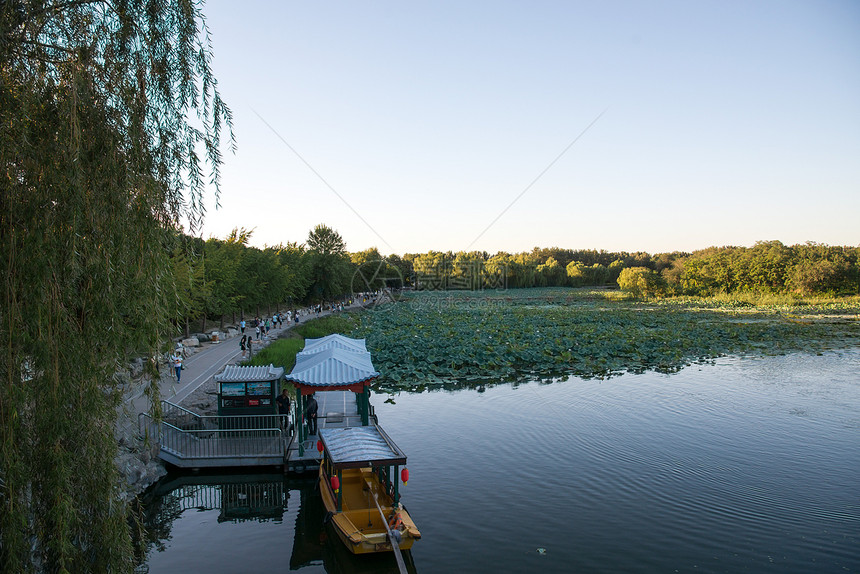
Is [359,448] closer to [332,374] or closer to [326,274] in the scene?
[332,374]

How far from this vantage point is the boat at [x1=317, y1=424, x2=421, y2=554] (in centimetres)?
1001

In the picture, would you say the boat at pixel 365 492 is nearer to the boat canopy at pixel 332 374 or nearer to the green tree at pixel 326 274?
the boat canopy at pixel 332 374

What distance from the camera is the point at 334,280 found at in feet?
206

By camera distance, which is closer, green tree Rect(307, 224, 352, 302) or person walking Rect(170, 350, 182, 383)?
person walking Rect(170, 350, 182, 383)

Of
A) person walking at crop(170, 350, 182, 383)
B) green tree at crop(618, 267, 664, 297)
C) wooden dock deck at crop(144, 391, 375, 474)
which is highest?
green tree at crop(618, 267, 664, 297)

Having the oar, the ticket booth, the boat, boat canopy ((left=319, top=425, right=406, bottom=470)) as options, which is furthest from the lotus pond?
the oar

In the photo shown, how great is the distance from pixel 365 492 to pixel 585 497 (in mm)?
5386

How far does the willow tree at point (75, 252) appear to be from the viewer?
554cm

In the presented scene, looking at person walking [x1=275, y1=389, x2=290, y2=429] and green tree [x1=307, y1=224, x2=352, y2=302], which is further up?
green tree [x1=307, y1=224, x2=352, y2=302]

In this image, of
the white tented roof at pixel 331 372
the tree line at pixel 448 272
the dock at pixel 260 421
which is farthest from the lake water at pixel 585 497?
the tree line at pixel 448 272

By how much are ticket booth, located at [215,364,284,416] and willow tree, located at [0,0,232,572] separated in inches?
349

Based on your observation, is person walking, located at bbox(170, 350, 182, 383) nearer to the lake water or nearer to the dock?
the dock

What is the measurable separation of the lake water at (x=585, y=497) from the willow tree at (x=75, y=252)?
5183mm

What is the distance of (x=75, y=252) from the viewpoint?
18.1 ft
